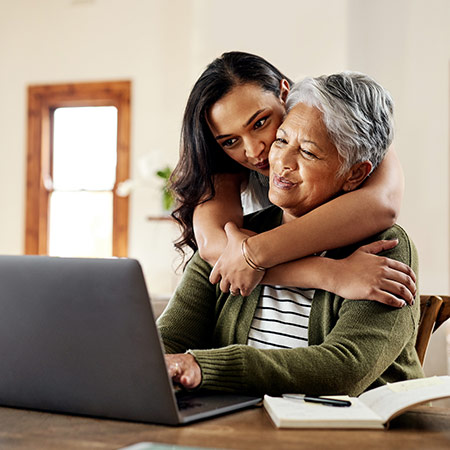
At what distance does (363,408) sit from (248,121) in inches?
32.2

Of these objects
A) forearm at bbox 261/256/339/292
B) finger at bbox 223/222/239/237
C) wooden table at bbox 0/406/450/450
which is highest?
finger at bbox 223/222/239/237

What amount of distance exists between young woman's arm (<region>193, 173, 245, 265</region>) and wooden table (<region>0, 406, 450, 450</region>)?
0.59 metres

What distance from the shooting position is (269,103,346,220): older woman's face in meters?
1.52

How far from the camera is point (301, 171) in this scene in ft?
5.06

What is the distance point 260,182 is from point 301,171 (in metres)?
0.42

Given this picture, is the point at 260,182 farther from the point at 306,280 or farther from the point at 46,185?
the point at 46,185

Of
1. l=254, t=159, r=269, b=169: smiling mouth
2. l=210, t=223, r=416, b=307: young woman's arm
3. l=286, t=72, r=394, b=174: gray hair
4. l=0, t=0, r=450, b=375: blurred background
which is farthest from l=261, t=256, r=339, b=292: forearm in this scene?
l=0, t=0, r=450, b=375: blurred background

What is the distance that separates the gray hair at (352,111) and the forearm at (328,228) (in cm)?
9

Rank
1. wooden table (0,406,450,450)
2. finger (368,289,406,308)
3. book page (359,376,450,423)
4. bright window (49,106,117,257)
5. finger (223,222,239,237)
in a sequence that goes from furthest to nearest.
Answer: bright window (49,106,117,257), finger (223,222,239,237), finger (368,289,406,308), book page (359,376,450,423), wooden table (0,406,450,450)

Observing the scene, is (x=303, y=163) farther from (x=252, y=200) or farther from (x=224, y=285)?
(x=252, y=200)

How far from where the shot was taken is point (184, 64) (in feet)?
19.0

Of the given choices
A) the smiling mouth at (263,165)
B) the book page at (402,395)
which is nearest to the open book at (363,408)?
the book page at (402,395)

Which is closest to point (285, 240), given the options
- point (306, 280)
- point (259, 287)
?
point (306, 280)

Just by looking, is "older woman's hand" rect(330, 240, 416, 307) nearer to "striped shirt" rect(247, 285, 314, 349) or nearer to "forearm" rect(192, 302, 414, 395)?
"forearm" rect(192, 302, 414, 395)
